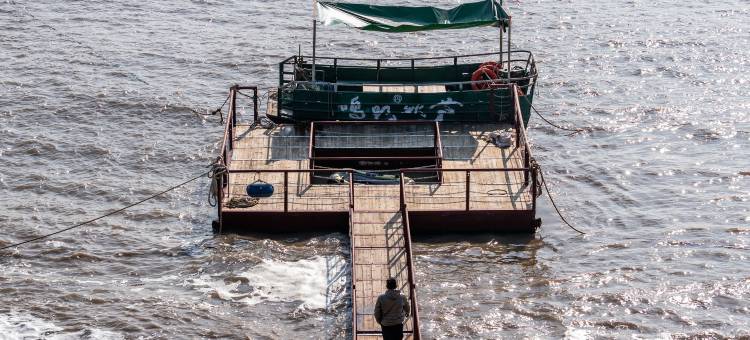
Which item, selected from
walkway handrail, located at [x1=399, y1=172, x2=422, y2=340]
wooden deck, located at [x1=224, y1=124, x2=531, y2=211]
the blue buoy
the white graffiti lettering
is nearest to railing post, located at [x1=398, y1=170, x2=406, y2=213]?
walkway handrail, located at [x1=399, y1=172, x2=422, y2=340]

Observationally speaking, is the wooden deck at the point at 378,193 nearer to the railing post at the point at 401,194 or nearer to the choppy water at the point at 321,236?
the railing post at the point at 401,194

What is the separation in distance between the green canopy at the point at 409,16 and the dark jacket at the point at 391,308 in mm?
12036

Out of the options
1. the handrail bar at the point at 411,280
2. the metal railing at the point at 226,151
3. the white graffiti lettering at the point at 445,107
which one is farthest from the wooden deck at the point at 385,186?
the handrail bar at the point at 411,280

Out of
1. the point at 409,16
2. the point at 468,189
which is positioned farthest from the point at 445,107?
the point at 468,189

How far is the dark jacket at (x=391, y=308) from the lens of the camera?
18062 mm

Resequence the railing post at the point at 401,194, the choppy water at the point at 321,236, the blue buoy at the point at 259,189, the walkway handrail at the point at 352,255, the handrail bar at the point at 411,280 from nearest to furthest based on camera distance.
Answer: the handrail bar at the point at 411,280 < the walkway handrail at the point at 352,255 < the choppy water at the point at 321,236 < the railing post at the point at 401,194 < the blue buoy at the point at 259,189

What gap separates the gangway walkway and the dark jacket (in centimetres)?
72

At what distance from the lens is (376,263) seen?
22.6 meters

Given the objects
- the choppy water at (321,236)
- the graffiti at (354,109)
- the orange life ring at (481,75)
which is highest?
the orange life ring at (481,75)

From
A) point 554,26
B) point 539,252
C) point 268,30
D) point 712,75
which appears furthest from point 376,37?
point 539,252

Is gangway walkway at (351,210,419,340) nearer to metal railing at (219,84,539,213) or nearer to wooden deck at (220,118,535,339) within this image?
wooden deck at (220,118,535,339)

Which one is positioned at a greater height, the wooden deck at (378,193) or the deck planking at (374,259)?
the wooden deck at (378,193)

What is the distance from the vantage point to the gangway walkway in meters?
20.2

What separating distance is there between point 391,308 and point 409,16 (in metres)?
13.2
